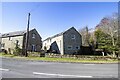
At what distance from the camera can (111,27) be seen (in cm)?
4500

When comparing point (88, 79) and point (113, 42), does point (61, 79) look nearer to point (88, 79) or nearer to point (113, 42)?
point (88, 79)

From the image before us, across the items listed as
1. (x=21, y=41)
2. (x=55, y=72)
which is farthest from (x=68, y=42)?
(x=55, y=72)

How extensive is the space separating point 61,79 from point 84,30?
70.1m

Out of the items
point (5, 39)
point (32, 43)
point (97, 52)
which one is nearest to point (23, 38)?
point (32, 43)

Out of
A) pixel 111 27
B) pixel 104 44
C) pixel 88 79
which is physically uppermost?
pixel 111 27

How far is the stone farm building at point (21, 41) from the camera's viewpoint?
50.2 meters

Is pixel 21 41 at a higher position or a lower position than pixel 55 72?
higher

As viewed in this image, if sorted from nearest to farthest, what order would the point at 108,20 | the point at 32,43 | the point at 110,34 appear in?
the point at 110,34 < the point at 108,20 < the point at 32,43

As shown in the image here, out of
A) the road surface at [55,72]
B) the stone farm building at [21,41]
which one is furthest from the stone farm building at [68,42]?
the road surface at [55,72]

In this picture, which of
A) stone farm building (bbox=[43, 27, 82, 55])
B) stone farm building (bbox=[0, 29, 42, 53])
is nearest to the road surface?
stone farm building (bbox=[0, 29, 42, 53])

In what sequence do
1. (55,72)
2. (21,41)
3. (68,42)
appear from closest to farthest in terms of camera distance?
(55,72) → (21,41) → (68,42)

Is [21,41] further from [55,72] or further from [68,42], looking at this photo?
[55,72]

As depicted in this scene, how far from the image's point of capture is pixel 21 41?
50.1 metres

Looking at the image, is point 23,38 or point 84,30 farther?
point 84,30
